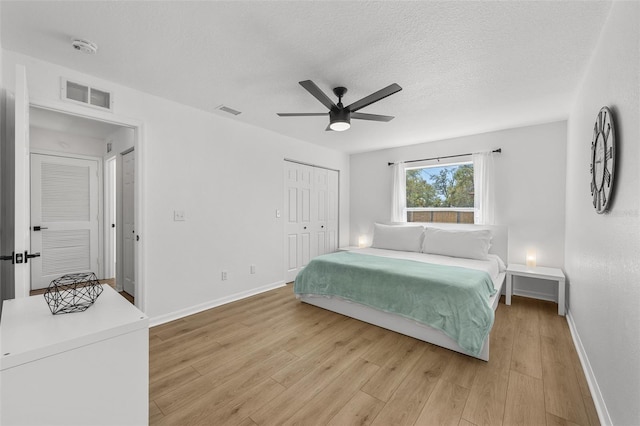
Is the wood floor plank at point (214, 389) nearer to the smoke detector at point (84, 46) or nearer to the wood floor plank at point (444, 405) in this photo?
the wood floor plank at point (444, 405)

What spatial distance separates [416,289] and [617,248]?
1398 mm

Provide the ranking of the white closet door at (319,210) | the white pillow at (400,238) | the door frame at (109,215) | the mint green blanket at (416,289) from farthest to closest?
the white closet door at (319,210)
the door frame at (109,215)
the white pillow at (400,238)
the mint green blanket at (416,289)

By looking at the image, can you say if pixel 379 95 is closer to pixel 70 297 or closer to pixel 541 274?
pixel 70 297

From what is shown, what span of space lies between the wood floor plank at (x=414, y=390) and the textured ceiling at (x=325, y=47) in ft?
7.95

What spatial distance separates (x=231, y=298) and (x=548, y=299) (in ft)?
13.8

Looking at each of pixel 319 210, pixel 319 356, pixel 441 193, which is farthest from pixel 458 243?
pixel 319 356

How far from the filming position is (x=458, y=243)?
3.69 metres

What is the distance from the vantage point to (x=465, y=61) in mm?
2158

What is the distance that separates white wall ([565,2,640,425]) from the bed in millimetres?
665

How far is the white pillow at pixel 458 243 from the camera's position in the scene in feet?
11.7

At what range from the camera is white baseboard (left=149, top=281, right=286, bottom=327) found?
2.91 m

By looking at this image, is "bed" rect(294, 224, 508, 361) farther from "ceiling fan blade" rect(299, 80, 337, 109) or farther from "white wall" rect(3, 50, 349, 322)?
"ceiling fan blade" rect(299, 80, 337, 109)

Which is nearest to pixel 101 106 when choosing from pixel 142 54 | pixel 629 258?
pixel 142 54

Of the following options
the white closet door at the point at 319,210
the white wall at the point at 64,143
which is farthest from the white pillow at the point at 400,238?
the white wall at the point at 64,143
